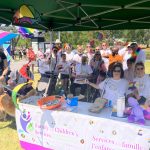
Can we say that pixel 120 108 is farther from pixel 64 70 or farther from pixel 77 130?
pixel 64 70

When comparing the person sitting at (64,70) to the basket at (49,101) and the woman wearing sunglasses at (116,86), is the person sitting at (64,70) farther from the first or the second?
the basket at (49,101)

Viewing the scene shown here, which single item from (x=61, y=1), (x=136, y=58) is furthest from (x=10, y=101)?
(x=136, y=58)

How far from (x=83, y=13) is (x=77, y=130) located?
3.20 m

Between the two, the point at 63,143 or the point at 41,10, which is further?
the point at 41,10

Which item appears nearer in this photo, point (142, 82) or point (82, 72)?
point (142, 82)

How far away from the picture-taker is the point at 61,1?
177 inches

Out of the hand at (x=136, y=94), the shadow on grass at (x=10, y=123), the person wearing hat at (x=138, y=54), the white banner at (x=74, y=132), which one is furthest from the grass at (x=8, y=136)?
the person wearing hat at (x=138, y=54)

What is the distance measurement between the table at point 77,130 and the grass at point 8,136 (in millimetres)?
673

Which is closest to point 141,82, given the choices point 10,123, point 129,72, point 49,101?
point 129,72

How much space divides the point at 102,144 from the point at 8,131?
2.30 metres

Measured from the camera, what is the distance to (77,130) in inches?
116

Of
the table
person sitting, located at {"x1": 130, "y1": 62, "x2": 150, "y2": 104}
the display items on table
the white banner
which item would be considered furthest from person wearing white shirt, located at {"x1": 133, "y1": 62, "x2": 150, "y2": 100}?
the white banner

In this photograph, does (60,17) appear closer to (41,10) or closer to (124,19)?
(41,10)

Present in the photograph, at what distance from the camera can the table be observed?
2626mm
